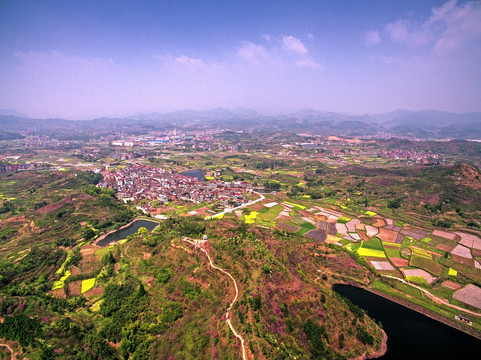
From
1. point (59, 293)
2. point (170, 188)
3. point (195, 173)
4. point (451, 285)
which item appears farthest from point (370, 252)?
Result: point (195, 173)

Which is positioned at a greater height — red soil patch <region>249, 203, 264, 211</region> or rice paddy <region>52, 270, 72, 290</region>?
red soil patch <region>249, 203, 264, 211</region>

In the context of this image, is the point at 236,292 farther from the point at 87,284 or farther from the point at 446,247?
the point at 446,247

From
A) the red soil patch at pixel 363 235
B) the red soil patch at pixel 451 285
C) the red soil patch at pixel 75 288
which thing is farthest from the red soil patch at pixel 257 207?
the red soil patch at pixel 75 288

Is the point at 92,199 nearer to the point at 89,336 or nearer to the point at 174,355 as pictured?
the point at 89,336

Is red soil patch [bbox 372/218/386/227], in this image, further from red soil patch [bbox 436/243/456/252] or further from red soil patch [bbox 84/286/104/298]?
red soil patch [bbox 84/286/104/298]

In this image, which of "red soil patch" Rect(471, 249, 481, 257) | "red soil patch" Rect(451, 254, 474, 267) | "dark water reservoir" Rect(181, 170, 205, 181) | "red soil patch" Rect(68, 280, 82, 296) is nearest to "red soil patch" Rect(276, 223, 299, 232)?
"red soil patch" Rect(451, 254, 474, 267)

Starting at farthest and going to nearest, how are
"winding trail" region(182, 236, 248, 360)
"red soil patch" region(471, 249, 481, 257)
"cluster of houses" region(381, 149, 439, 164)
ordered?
1. "cluster of houses" region(381, 149, 439, 164)
2. "red soil patch" region(471, 249, 481, 257)
3. "winding trail" region(182, 236, 248, 360)
